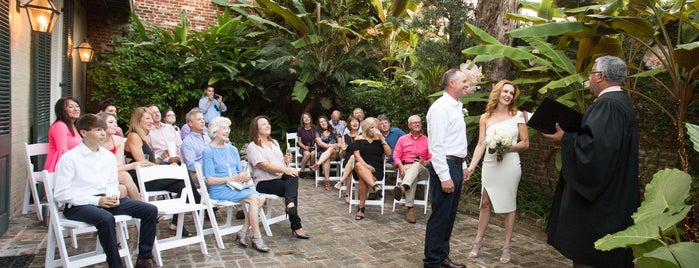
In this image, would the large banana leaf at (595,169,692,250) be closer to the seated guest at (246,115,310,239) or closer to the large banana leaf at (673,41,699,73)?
the large banana leaf at (673,41,699,73)

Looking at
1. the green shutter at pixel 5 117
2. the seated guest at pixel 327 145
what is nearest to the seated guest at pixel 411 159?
the seated guest at pixel 327 145

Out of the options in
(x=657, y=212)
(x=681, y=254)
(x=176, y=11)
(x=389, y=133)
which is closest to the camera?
(x=681, y=254)

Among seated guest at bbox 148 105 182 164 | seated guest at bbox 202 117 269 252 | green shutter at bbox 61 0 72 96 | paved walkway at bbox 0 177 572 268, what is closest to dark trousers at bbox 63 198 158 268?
paved walkway at bbox 0 177 572 268

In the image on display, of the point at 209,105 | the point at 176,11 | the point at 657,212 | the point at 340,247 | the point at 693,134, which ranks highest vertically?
the point at 176,11

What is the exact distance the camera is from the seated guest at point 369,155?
6.37m

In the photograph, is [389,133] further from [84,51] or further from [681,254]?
[84,51]

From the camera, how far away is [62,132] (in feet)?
16.0

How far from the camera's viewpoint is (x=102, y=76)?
10750mm

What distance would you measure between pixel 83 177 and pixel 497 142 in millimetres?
3487

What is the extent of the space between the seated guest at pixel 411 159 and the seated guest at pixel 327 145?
5.59ft

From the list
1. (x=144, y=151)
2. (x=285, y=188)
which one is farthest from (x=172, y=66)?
(x=285, y=188)

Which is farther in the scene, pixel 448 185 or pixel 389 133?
pixel 389 133

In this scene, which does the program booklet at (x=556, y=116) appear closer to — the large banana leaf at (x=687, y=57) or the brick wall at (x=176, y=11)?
the large banana leaf at (x=687, y=57)

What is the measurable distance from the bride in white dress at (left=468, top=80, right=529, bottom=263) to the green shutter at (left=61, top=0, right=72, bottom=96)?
707 centimetres
